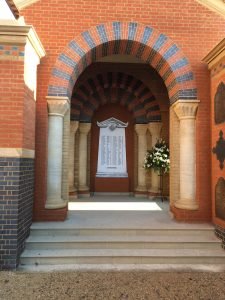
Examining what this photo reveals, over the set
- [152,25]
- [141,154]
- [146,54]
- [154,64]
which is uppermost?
[152,25]

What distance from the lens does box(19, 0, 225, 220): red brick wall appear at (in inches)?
207

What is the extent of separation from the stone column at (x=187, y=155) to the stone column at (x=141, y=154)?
3640 millimetres

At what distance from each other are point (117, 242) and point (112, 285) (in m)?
1.00

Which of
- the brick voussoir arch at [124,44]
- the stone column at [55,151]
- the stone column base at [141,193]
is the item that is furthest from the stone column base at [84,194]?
the brick voussoir arch at [124,44]

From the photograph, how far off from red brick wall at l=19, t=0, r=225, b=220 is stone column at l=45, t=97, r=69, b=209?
0.12 m

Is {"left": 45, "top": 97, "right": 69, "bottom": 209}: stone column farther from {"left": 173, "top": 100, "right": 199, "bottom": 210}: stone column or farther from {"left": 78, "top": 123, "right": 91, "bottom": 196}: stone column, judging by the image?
{"left": 78, "top": 123, "right": 91, "bottom": 196}: stone column

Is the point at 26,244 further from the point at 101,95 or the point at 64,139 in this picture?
the point at 101,95

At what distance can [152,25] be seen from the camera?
18.1ft

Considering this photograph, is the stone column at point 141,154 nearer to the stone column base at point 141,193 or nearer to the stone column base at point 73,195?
the stone column base at point 141,193

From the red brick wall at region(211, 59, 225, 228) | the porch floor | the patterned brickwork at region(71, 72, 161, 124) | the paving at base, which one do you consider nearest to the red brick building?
the red brick wall at region(211, 59, 225, 228)

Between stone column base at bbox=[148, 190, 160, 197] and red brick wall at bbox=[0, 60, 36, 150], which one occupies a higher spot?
red brick wall at bbox=[0, 60, 36, 150]

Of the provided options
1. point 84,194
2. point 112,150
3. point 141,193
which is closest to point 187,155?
point 141,193

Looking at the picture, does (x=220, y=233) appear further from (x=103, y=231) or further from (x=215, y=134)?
(x=103, y=231)

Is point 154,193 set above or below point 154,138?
below
